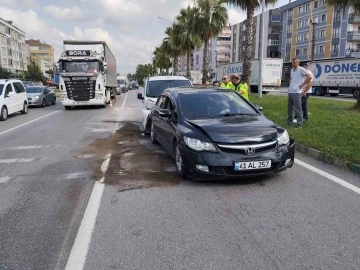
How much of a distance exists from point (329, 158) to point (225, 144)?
273 centimetres

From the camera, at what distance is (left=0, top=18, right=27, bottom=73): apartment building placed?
86812 millimetres

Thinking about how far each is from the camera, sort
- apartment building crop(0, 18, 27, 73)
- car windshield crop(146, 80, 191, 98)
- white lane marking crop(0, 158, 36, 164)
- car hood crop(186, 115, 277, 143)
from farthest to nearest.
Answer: apartment building crop(0, 18, 27, 73), car windshield crop(146, 80, 191, 98), white lane marking crop(0, 158, 36, 164), car hood crop(186, 115, 277, 143)

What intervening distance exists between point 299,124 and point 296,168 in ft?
11.8

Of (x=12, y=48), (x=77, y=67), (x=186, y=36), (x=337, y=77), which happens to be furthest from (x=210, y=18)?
(x=12, y=48)

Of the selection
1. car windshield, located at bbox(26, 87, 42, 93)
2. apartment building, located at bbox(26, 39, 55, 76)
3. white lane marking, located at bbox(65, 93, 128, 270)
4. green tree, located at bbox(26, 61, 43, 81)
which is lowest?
white lane marking, located at bbox(65, 93, 128, 270)

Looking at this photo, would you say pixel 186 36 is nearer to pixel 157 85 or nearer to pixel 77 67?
pixel 77 67

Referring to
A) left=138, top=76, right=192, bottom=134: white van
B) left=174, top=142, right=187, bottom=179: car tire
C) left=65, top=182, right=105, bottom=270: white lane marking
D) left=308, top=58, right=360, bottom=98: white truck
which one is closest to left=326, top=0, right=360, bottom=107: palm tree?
left=138, top=76, right=192, bottom=134: white van

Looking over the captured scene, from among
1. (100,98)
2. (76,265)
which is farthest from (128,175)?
(100,98)

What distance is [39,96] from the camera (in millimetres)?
21812

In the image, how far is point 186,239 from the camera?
347cm

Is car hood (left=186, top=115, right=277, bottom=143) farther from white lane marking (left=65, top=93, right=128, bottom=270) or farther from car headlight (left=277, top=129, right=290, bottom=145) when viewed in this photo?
white lane marking (left=65, top=93, right=128, bottom=270)

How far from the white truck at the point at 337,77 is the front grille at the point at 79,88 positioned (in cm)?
2293

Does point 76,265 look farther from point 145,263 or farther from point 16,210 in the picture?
point 16,210

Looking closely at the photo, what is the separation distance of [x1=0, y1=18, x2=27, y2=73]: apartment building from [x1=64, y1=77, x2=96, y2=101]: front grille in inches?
3013
